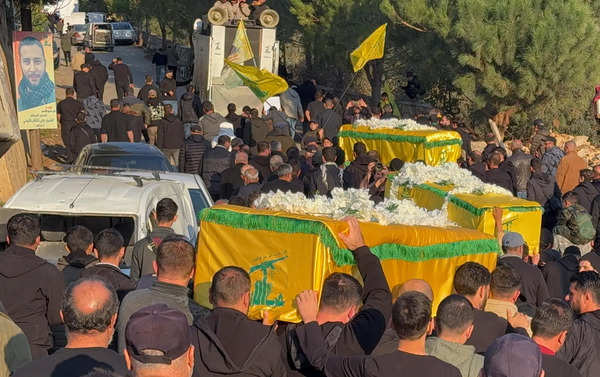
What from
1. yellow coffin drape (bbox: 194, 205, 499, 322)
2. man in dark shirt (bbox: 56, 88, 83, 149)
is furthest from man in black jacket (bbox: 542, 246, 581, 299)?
man in dark shirt (bbox: 56, 88, 83, 149)

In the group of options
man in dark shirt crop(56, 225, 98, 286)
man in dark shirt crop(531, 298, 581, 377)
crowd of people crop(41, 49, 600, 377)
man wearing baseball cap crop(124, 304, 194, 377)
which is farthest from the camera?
man in dark shirt crop(56, 225, 98, 286)

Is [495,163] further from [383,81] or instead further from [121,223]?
[383,81]

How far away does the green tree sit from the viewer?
2186 cm

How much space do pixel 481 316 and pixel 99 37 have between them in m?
48.3

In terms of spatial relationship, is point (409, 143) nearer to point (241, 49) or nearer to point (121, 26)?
point (241, 49)

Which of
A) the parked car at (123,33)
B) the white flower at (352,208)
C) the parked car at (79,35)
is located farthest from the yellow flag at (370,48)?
the parked car at (123,33)

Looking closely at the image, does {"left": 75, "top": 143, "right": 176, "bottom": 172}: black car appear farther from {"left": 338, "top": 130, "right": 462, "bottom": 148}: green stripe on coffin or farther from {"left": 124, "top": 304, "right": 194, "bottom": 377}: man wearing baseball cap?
{"left": 124, "top": 304, "right": 194, "bottom": 377}: man wearing baseball cap

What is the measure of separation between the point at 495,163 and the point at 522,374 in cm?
1099

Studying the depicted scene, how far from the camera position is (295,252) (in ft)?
24.2

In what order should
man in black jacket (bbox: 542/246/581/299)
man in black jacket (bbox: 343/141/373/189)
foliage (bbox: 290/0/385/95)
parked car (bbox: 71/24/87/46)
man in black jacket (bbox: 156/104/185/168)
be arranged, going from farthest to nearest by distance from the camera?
parked car (bbox: 71/24/87/46)
foliage (bbox: 290/0/385/95)
man in black jacket (bbox: 156/104/185/168)
man in black jacket (bbox: 343/141/373/189)
man in black jacket (bbox: 542/246/581/299)

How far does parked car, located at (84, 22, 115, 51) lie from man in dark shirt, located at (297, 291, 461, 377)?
4816cm

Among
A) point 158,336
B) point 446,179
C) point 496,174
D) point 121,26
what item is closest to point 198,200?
point 446,179

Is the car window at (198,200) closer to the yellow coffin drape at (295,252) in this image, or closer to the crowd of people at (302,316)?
the crowd of people at (302,316)

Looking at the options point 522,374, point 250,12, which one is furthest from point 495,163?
point 250,12
